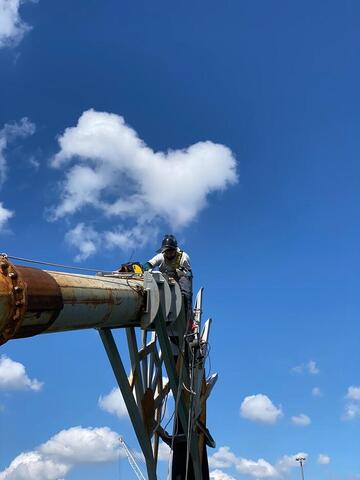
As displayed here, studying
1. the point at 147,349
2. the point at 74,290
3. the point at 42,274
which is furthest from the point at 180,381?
the point at 42,274

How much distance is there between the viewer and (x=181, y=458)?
46.2ft

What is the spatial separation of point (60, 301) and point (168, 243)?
606 cm

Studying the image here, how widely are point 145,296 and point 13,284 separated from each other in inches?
180

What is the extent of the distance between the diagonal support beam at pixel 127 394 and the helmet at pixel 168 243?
124 inches

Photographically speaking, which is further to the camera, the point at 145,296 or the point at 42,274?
the point at 145,296

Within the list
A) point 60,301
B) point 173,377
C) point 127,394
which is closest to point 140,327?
point 127,394

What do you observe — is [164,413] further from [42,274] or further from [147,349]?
[42,274]

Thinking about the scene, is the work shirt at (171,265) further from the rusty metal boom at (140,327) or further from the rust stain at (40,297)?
the rust stain at (40,297)

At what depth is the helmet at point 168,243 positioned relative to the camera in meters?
13.4

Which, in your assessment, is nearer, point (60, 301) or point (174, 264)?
point (60, 301)

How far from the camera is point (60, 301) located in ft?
24.8

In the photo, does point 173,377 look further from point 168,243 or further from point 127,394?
point 168,243

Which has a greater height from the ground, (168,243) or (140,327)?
(168,243)

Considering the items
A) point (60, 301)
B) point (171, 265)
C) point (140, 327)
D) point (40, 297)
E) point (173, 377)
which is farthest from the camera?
point (171, 265)
